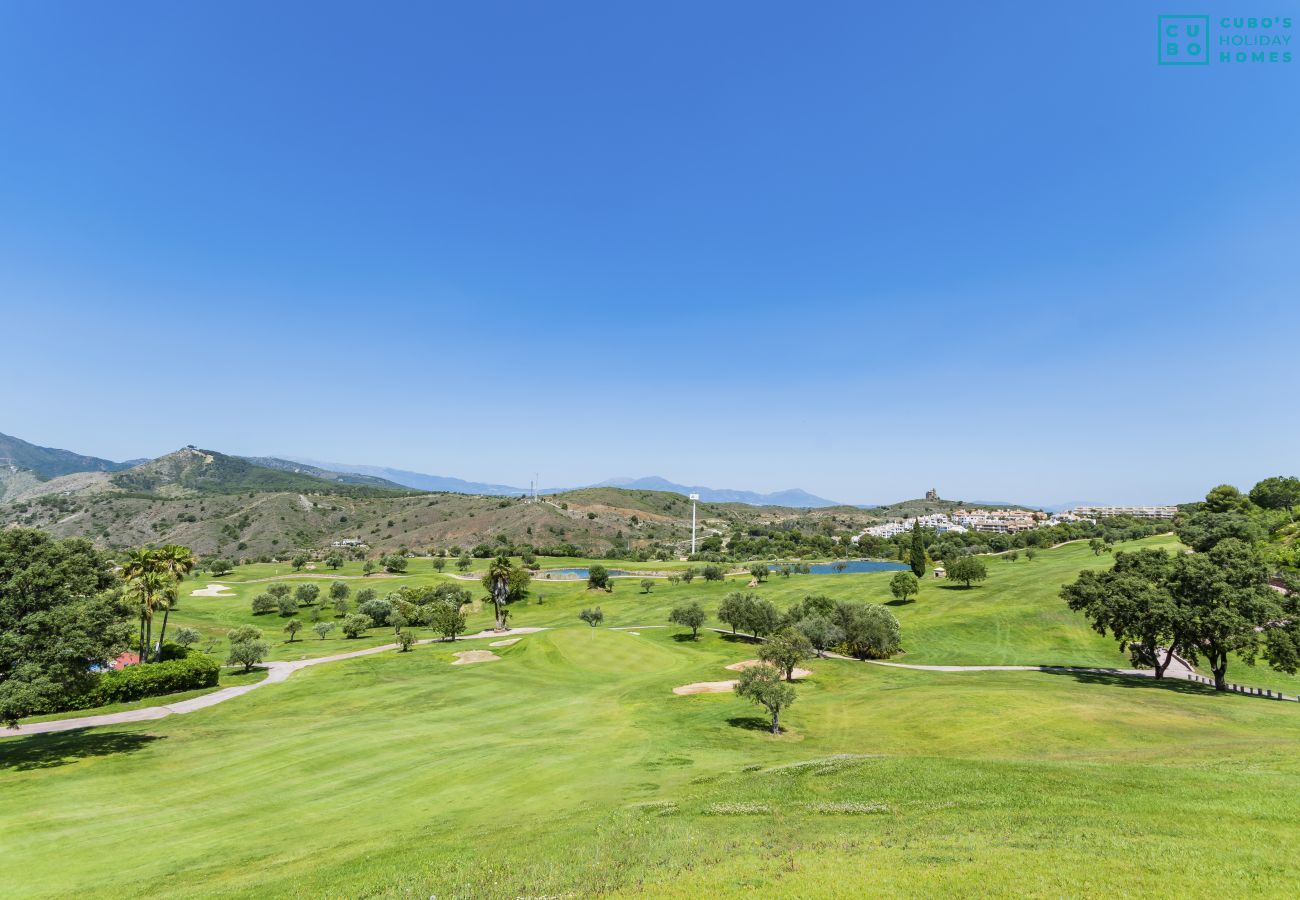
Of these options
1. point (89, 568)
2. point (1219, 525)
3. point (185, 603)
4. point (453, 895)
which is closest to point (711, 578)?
point (1219, 525)

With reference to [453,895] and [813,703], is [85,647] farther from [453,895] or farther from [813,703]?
[813,703]

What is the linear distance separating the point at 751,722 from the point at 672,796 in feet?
53.7

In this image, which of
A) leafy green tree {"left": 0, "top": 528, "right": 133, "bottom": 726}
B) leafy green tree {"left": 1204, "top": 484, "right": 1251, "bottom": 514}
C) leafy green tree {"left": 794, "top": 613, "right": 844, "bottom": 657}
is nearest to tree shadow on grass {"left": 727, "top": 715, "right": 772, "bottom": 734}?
leafy green tree {"left": 794, "top": 613, "right": 844, "bottom": 657}

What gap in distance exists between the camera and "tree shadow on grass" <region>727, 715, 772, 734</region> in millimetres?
37091

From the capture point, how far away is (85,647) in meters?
30.4

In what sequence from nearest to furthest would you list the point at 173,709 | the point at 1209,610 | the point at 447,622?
the point at 1209,610 < the point at 173,709 < the point at 447,622

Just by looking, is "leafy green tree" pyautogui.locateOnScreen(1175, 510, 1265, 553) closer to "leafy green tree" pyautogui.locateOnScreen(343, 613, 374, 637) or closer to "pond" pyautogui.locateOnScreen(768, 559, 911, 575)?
"pond" pyautogui.locateOnScreen(768, 559, 911, 575)

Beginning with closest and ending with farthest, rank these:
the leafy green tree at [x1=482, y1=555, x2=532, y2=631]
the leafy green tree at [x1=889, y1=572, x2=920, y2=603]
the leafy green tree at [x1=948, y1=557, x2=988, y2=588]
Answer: the leafy green tree at [x1=482, y1=555, x2=532, y2=631], the leafy green tree at [x1=889, y1=572, x2=920, y2=603], the leafy green tree at [x1=948, y1=557, x2=988, y2=588]

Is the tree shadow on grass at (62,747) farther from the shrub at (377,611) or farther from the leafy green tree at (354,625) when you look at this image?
the shrub at (377,611)

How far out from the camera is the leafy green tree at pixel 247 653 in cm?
5719

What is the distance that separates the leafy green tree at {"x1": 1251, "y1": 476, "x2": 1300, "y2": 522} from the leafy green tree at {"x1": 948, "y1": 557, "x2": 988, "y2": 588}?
7999 centimetres

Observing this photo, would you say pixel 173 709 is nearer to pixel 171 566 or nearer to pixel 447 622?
pixel 171 566

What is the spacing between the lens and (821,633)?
64.4 meters

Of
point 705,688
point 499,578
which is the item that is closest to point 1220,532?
point 705,688
